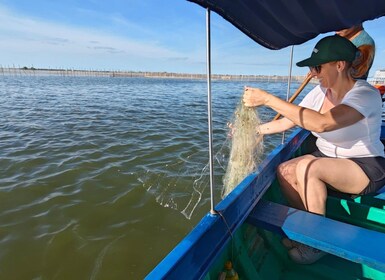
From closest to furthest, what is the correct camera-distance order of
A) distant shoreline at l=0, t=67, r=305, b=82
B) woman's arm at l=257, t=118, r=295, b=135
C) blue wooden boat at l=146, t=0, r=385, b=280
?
blue wooden boat at l=146, t=0, r=385, b=280 → woman's arm at l=257, t=118, r=295, b=135 → distant shoreline at l=0, t=67, r=305, b=82

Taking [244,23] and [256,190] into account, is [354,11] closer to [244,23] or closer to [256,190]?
[244,23]

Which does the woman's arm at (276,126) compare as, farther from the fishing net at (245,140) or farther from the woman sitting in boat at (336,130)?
the woman sitting in boat at (336,130)

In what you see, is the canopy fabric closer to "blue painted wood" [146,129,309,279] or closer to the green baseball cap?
the green baseball cap

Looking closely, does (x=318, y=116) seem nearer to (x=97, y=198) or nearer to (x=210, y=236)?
(x=210, y=236)

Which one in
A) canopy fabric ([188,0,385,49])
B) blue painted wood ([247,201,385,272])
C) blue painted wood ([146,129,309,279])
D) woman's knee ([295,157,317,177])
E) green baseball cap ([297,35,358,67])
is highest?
canopy fabric ([188,0,385,49])

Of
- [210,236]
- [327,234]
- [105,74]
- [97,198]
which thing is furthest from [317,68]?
[105,74]

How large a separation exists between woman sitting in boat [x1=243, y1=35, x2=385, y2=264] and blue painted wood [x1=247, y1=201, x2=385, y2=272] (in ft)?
1.26

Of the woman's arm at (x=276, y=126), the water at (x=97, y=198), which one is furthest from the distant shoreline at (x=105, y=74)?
the woman's arm at (x=276, y=126)

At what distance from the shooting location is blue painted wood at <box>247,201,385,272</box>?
1737 millimetres

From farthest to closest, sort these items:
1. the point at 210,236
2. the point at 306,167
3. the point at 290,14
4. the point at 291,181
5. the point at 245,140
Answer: the point at 245,140 → the point at 291,181 → the point at 306,167 → the point at 290,14 → the point at 210,236

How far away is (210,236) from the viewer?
5.80 feet

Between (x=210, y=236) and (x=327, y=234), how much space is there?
0.93 meters

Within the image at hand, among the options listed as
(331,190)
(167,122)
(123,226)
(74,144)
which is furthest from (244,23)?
(167,122)

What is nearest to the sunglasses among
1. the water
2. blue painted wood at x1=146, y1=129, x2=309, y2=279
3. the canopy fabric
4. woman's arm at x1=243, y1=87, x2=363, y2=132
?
the canopy fabric
